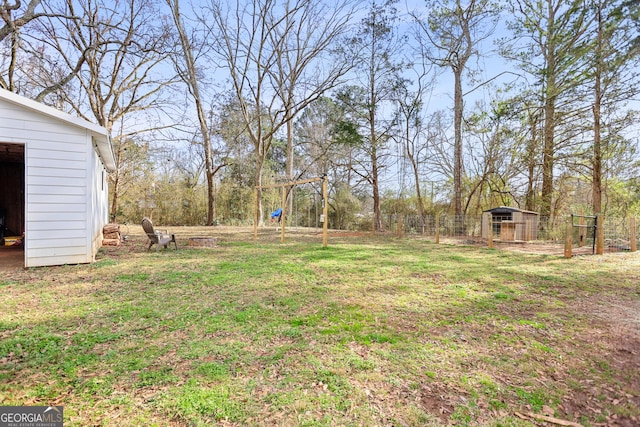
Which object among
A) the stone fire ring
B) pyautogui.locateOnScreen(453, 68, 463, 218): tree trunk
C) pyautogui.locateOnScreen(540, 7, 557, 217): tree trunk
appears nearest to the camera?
the stone fire ring

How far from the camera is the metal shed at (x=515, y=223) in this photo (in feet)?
31.7

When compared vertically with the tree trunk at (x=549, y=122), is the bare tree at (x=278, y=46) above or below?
above

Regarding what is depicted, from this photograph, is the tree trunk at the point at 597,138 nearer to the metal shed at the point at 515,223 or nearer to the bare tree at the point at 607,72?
the bare tree at the point at 607,72

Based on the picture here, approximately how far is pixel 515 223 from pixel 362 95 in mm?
8392

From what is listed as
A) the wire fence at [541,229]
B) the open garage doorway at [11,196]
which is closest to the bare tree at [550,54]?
the wire fence at [541,229]

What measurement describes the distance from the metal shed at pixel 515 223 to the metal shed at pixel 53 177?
34.9 feet

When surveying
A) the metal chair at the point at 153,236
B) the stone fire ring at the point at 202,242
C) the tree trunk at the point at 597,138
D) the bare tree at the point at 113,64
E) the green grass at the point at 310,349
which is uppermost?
the bare tree at the point at 113,64

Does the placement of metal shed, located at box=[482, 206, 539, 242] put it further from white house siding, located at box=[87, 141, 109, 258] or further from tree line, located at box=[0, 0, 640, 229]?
white house siding, located at box=[87, 141, 109, 258]

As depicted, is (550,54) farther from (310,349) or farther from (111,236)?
(111,236)

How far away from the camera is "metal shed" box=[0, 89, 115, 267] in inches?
185

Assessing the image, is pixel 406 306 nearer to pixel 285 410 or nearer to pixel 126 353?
pixel 285 410

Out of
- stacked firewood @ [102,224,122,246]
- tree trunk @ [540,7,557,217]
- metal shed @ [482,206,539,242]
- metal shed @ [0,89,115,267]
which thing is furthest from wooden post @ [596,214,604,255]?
stacked firewood @ [102,224,122,246]

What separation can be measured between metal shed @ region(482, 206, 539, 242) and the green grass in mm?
5112

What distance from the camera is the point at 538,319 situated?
314cm
